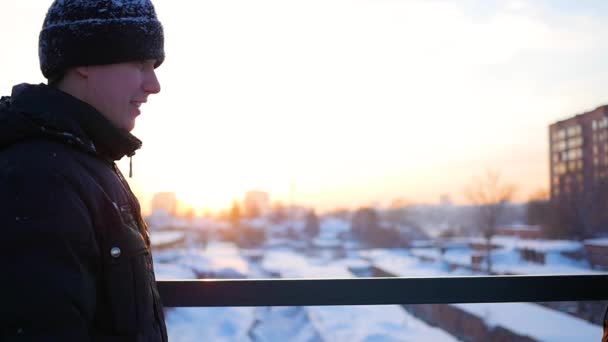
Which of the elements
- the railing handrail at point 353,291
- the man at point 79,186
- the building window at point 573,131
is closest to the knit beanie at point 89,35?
the man at point 79,186

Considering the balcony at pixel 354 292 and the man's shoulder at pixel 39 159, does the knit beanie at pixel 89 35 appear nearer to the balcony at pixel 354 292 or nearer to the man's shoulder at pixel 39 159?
the man's shoulder at pixel 39 159

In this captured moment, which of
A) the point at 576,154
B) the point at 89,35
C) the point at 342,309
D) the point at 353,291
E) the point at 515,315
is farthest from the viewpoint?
the point at 576,154

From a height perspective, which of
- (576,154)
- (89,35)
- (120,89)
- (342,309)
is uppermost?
(576,154)

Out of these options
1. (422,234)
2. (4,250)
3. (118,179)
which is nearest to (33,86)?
(118,179)

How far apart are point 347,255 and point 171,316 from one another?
3372cm

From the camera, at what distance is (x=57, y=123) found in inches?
33.1

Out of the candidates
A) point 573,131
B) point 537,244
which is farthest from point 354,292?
point 573,131

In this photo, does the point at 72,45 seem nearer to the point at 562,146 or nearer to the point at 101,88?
the point at 101,88

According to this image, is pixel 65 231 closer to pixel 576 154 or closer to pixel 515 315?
pixel 515 315

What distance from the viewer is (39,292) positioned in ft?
2.28

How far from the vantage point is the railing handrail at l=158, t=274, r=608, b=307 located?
1478 mm

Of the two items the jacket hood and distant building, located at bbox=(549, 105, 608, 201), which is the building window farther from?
the jacket hood

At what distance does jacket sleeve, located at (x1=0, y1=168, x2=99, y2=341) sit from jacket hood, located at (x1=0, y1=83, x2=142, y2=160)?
3.5 inches

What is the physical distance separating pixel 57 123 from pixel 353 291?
3.32 feet
